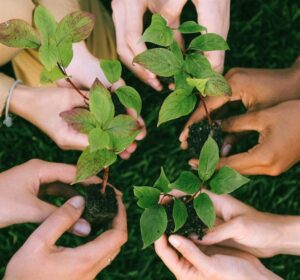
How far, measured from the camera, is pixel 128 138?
95cm

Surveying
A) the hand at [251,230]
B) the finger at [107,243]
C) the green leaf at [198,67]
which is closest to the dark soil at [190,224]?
the hand at [251,230]

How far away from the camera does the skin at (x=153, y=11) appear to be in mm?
1163

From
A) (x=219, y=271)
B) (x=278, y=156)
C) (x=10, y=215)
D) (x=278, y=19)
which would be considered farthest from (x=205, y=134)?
(x=278, y=19)

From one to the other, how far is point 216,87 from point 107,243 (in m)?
0.46

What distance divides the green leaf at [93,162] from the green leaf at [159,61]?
181mm

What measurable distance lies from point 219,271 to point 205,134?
12.7 inches

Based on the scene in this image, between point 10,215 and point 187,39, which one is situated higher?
point 187,39

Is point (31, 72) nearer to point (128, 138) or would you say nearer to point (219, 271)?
point (128, 138)

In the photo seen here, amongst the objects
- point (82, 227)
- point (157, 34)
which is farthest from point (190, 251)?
point (157, 34)

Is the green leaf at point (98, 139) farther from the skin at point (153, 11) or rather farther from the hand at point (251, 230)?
the hand at point (251, 230)

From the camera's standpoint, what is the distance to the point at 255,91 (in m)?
1.29

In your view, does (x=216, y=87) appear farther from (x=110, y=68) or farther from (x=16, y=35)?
(x=16, y=35)

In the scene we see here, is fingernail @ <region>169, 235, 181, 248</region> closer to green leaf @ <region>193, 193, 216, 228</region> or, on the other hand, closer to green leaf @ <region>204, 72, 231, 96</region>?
green leaf @ <region>193, 193, 216, 228</region>

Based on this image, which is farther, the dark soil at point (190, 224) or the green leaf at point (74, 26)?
the dark soil at point (190, 224)
